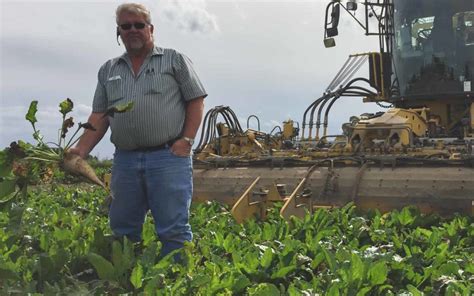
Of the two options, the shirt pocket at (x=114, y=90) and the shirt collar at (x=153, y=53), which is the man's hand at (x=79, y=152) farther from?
the shirt collar at (x=153, y=53)

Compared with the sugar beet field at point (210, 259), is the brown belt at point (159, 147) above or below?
above

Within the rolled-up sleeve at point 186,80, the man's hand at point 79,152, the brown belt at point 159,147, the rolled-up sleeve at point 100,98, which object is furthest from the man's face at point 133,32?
the man's hand at point 79,152

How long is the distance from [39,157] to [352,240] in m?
2.27

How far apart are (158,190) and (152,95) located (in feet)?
1.91

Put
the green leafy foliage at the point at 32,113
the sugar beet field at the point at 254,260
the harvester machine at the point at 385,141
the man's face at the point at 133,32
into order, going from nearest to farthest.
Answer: the sugar beet field at the point at 254,260 → the green leafy foliage at the point at 32,113 → the man's face at the point at 133,32 → the harvester machine at the point at 385,141

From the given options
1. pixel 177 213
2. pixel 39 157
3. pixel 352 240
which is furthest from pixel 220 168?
pixel 39 157

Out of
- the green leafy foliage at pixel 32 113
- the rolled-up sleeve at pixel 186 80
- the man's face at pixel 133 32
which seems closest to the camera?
the green leafy foliage at pixel 32 113

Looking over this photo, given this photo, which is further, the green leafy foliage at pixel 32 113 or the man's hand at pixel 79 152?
the man's hand at pixel 79 152

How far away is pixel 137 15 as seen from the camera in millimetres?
3832

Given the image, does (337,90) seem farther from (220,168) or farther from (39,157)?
(39,157)

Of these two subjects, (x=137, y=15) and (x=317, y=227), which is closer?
(x=137, y=15)

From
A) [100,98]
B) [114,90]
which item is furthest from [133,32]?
[100,98]

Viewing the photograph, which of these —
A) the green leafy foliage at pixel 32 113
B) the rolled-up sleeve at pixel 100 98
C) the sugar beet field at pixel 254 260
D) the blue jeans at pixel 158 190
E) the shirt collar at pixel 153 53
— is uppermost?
the shirt collar at pixel 153 53

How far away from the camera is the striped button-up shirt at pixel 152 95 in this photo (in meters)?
3.87
